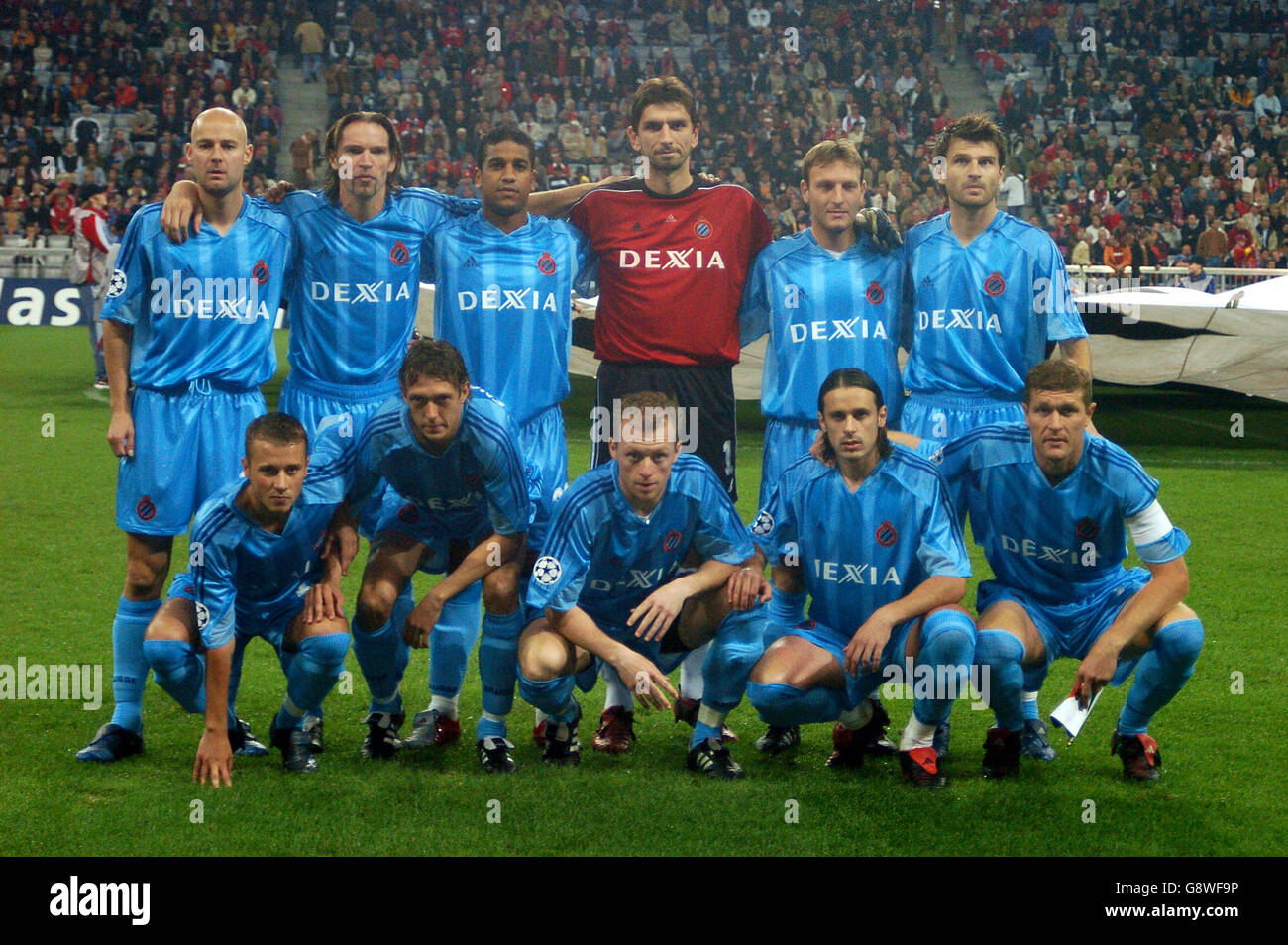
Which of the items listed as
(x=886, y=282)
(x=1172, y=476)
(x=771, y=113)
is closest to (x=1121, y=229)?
(x=771, y=113)

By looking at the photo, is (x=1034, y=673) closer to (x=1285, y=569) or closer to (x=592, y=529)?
(x=592, y=529)

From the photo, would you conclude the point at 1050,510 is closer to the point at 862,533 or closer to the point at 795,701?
the point at 862,533

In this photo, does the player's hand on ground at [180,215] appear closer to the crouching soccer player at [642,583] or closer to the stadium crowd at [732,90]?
the crouching soccer player at [642,583]

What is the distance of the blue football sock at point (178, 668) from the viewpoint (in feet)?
13.3

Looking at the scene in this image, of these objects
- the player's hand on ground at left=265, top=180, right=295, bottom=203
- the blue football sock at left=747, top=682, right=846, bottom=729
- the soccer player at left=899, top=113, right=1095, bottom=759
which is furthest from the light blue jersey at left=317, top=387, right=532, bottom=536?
the soccer player at left=899, top=113, right=1095, bottom=759

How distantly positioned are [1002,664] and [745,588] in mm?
774

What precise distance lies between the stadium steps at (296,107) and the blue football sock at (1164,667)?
72.7 feet

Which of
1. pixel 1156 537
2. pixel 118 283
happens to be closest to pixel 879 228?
pixel 1156 537

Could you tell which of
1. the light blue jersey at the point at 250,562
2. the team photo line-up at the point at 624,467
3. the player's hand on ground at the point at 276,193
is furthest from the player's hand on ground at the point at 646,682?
the player's hand on ground at the point at 276,193

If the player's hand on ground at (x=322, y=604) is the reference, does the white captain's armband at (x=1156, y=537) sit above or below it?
above

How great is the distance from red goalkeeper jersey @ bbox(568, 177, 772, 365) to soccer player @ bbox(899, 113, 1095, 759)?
0.66 meters

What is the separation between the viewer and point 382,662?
14.2 ft

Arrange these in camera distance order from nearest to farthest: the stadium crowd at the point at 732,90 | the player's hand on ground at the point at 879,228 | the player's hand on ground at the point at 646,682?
the player's hand on ground at the point at 646,682 < the player's hand on ground at the point at 879,228 < the stadium crowd at the point at 732,90

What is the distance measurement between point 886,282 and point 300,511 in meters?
2.14
